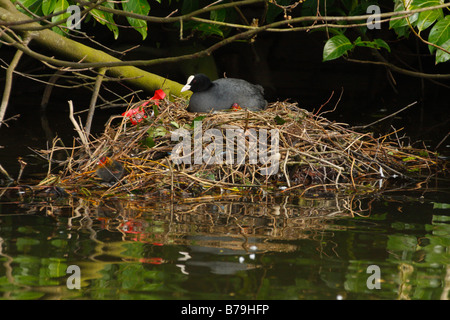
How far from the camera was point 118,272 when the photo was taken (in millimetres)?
3189

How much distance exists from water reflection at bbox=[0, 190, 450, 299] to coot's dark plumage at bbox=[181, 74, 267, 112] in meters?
1.42

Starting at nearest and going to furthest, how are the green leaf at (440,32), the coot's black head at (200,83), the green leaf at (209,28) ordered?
the green leaf at (440,32) → the coot's black head at (200,83) → the green leaf at (209,28)

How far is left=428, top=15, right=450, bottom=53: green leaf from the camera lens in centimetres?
555

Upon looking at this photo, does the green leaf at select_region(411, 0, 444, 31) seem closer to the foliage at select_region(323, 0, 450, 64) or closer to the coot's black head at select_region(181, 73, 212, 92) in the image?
the foliage at select_region(323, 0, 450, 64)

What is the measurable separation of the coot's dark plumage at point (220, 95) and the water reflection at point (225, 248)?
142 centimetres

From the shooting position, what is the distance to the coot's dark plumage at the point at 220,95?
Answer: 19.7ft

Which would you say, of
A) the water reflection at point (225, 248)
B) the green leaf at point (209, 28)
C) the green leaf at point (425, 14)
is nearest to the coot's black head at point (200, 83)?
the green leaf at point (209, 28)

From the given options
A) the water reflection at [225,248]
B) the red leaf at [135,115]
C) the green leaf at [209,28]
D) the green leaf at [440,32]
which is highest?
the green leaf at [209,28]

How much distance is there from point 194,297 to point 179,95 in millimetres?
4491

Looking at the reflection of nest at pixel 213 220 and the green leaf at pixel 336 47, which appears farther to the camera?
the green leaf at pixel 336 47

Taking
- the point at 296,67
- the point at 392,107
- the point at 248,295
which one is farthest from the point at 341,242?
the point at 296,67

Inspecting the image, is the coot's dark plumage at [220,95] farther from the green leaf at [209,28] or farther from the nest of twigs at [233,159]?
the green leaf at [209,28]

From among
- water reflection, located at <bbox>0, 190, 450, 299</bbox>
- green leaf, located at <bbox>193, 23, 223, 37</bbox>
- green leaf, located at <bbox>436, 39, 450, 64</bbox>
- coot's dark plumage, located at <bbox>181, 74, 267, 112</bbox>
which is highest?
green leaf, located at <bbox>193, 23, 223, 37</bbox>

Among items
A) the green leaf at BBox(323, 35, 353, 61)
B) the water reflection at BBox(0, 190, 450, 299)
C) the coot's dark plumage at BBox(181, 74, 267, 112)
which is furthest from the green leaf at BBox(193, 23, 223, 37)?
the water reflection at BBox(0, 190, 450, 299)
